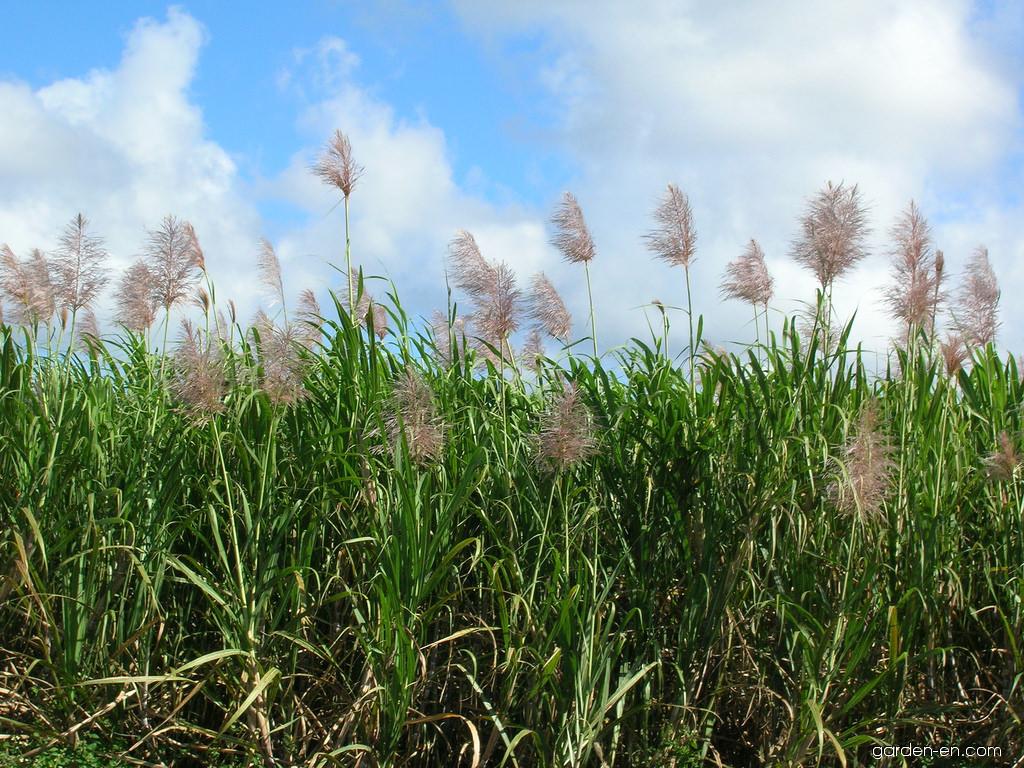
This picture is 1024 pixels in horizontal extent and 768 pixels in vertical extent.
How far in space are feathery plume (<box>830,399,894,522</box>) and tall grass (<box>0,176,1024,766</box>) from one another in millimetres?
16

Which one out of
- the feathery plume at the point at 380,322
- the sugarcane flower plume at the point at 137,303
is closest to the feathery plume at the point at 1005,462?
the feathery plume at the point at 380,322

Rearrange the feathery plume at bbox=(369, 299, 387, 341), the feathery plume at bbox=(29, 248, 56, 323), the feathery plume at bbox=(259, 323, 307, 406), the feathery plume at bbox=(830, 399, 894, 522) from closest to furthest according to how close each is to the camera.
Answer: the feathery plume at bbox=(830, 399, 894, 522) → the feathery plume at bbox=(259, 323, 307, 406) → the feathery plume at bbox=(369, 299, 387, 341) → the feathery plume at bbox=(29, 248, 56, 323)

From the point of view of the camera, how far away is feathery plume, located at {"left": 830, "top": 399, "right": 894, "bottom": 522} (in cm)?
294

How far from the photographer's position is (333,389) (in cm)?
371

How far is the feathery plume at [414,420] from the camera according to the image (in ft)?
10.1

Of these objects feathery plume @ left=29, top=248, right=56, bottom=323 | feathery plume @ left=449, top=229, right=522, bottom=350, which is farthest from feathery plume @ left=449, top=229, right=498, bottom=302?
feathery plume @ left=29, top=248, right=56, bottom=323

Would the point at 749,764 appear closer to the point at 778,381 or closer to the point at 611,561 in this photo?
the point at 611,561

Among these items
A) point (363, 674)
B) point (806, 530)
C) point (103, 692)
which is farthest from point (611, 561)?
point (103, 692)

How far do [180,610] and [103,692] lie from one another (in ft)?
1.28

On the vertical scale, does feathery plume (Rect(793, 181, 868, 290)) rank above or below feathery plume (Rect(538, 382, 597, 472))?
above

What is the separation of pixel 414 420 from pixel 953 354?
87.9 inches

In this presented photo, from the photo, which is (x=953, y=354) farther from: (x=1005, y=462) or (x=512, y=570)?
(x=512, y=570)

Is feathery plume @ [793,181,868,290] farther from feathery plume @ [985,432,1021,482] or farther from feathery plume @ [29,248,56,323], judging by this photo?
feathery plume @ [29,248,56,323]

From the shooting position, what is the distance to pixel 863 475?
2957 millimetres
